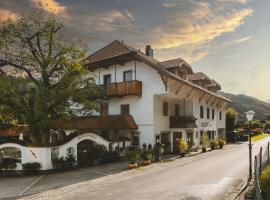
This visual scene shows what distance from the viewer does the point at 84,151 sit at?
23.6 metres

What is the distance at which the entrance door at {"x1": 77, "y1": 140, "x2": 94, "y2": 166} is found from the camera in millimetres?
23133

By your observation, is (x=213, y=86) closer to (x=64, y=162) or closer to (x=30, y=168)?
(x=64, y=162)

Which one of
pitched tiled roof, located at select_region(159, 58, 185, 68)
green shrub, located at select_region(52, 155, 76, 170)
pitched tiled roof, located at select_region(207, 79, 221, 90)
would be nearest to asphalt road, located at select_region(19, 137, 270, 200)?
green shrub, located at select_region(52, 155, 76, 170)

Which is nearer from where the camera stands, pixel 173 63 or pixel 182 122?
pixel 182 122

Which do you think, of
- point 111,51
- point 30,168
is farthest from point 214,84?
point 30,168

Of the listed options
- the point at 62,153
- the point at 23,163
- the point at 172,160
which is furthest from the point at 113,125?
the point at 23,163

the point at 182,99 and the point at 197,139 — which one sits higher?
the point at 182,99

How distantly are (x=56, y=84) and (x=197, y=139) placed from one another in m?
21.0

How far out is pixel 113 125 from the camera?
2934cm

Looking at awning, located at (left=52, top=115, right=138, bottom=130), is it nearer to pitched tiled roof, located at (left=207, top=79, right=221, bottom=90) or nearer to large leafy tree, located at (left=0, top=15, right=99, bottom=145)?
large leafy tree, located at (left=0, top=15, right=99, bottom=145)

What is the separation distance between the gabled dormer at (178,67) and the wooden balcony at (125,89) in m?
4.51

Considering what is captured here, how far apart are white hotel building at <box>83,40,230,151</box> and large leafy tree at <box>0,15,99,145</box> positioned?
6730mm

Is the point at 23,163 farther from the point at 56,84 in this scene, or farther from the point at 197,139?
the point at 197,139

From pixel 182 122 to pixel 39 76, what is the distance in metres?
16.1
